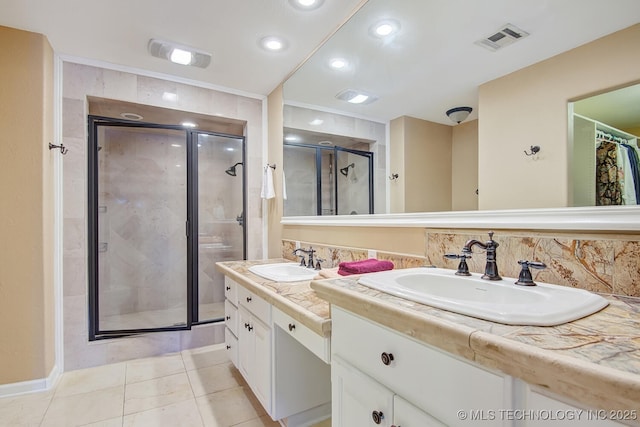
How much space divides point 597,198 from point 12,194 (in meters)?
2.97

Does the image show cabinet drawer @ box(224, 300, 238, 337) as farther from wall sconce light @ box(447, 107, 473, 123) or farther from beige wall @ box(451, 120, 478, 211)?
wall sconce light @ box(447, 107, 473, 123)

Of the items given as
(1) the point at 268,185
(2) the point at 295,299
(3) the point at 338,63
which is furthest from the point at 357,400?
(1) the point at 268,185

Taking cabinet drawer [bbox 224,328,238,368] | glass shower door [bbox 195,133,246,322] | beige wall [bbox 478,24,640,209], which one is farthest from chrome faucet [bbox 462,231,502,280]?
glass shower door [bbox 195,133,246,322]

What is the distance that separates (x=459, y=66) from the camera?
4.40 ft

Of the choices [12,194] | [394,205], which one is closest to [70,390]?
[12,194]

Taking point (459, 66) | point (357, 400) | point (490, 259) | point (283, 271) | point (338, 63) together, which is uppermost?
point (338, 63)

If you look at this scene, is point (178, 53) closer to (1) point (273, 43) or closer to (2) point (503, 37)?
(1) point (273, 43)

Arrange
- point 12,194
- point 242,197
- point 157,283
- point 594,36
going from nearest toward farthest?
1. point 594,36
2. point 12,194
3. point 242,197
4. point 157,283

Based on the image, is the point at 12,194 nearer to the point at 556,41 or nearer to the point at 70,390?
the point at 70,390

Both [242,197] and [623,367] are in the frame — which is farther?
[242,197]

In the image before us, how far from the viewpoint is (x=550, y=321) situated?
67 cm

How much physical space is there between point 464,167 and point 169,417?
207 cm

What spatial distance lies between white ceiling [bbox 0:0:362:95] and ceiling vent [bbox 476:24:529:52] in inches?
33.4

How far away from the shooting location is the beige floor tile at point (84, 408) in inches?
70.6
